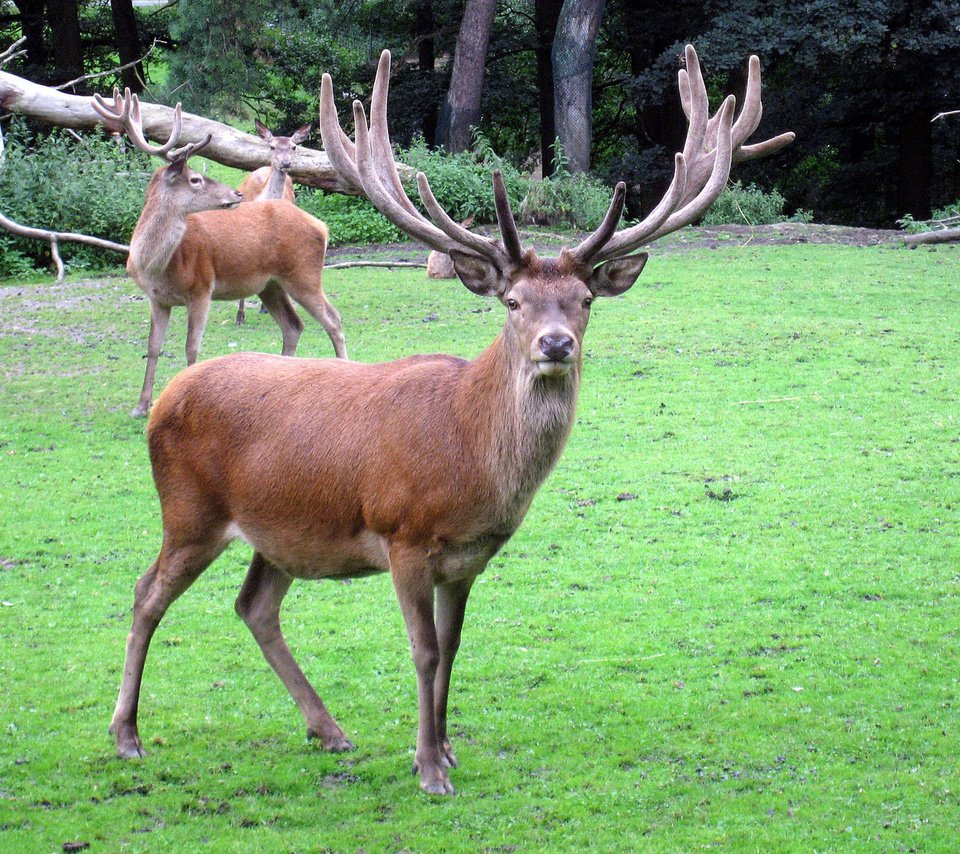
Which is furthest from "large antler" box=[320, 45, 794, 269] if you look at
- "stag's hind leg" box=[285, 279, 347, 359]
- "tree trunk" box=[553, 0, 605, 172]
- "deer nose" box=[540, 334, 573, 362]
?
"tree trunk" box=[553, 0, 605, 172]

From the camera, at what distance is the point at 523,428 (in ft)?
14.6

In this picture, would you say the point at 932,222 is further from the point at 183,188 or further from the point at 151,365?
the point at 151,365

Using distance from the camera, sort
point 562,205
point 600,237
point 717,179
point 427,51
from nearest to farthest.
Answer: point 600,237
point 717,179
point 562,205
point 427,51

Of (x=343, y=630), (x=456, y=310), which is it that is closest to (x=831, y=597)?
(x=343, y=630)

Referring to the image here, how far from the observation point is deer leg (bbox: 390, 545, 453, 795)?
4.44 m

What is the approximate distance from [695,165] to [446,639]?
2.32m

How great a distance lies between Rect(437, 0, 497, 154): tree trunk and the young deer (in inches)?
377

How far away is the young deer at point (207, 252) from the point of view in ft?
35.6

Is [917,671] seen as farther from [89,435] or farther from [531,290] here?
[89,435]

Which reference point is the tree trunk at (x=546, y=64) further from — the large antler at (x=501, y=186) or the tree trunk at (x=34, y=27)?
the large antler at (x=501, y=186)

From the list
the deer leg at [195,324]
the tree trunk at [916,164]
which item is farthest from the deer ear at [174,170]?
the tree trunk at [916,164]

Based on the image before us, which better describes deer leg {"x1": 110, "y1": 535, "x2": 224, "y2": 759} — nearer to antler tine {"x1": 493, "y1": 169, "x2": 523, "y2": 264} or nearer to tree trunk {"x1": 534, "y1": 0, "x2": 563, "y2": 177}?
antler tine {"x1": 493, "y1": 169, "x2": 523, "y2": 264}

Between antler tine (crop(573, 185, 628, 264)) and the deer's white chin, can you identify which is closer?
the deer's white chin

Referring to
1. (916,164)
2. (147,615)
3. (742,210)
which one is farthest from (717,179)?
(916,164)
